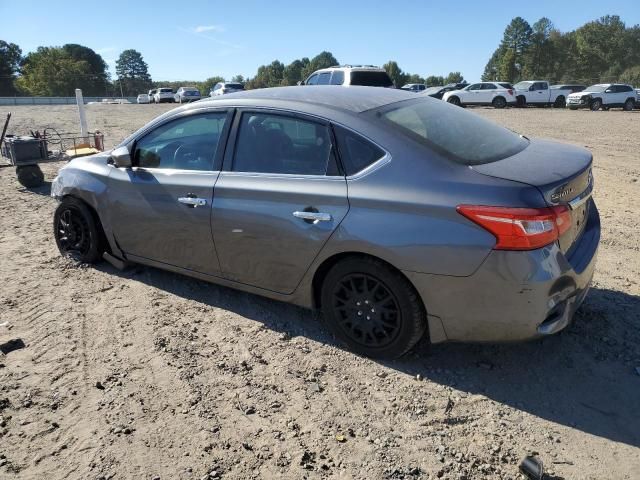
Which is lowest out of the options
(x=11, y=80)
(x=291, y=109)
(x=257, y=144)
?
(x=257, y=144)

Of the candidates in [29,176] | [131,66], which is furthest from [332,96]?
[131,66]

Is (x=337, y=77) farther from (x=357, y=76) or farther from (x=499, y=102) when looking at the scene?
(x=499, y=102)

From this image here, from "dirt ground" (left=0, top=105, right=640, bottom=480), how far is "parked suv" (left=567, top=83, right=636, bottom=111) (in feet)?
95.6

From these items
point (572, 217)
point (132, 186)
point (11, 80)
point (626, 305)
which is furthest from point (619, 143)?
point (11, 80)

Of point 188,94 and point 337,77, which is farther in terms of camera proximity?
point 188,94

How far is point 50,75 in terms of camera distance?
10250 centimetres

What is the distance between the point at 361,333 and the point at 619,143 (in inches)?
506

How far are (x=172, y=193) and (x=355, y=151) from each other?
159 cm

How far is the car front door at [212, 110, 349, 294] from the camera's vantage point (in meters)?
3.23

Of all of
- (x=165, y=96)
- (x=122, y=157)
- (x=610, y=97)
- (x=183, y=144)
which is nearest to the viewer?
(x=183, y=144)

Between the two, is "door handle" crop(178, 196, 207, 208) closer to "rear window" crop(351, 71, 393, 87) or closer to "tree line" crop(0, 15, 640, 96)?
"rear window" crop(351, 71, 393, 87)

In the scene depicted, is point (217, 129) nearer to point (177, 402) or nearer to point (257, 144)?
point (257, 144)

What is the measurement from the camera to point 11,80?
10769 cm

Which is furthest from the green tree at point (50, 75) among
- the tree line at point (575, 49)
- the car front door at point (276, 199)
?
the car front door at point (276, 199)
